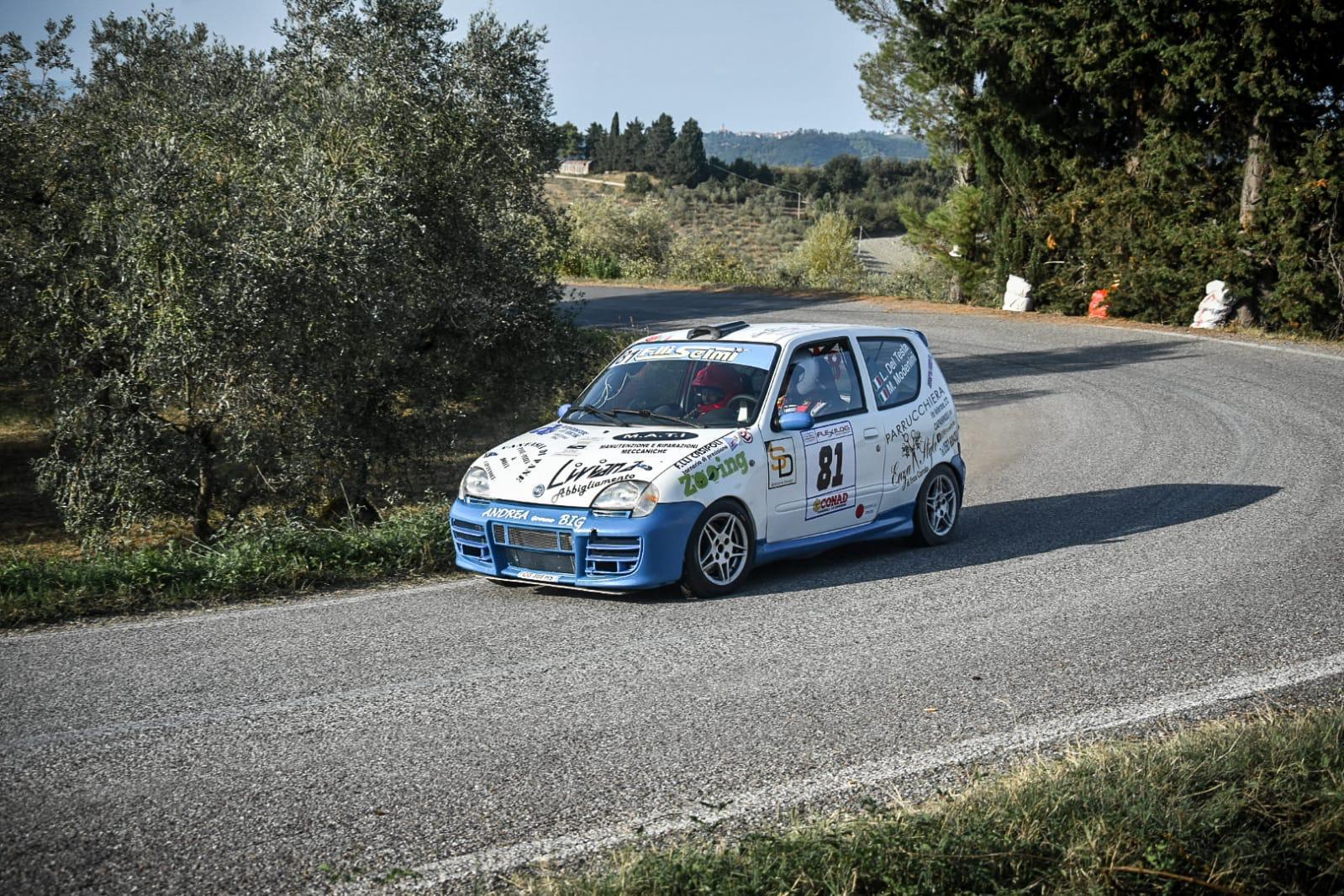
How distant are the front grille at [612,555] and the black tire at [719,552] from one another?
13.2 inches

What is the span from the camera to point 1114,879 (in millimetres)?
3703

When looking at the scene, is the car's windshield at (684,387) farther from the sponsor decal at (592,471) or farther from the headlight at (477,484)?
the headlight at (477,484)

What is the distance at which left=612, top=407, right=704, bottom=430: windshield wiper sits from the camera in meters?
8.40

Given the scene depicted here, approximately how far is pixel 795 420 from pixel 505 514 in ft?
6.57

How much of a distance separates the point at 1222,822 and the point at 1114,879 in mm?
566

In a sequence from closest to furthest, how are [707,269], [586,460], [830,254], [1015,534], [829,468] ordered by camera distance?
[586,460], [829,468], [1015,534], [707,269], [830,254]

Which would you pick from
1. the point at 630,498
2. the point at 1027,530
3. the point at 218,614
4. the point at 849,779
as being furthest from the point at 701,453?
the point at 1027,530

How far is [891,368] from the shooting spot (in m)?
9.62

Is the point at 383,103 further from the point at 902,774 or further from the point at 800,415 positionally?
the point at 902,774

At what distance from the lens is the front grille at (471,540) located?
7938mm

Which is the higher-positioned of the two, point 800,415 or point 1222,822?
point 800,415

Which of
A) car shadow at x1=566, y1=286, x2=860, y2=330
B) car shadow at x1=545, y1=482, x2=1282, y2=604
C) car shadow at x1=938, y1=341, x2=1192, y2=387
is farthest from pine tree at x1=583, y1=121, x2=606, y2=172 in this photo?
car shadow at x1=545, y1=482, x2=1282, y2=604

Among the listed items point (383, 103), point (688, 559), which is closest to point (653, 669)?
point (688, 559)

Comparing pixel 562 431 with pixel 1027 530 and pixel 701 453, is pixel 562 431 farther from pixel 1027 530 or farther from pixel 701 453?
pixel 1027 530
